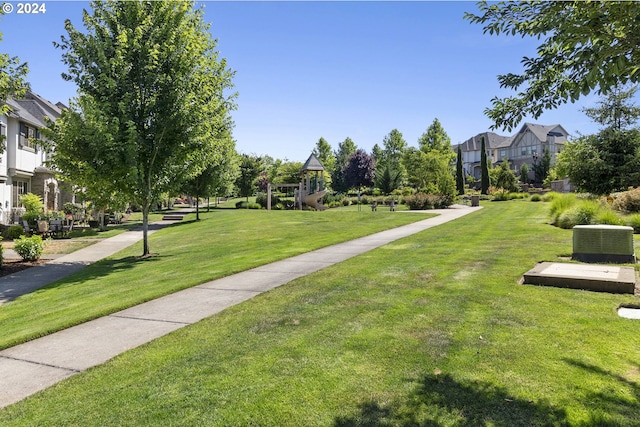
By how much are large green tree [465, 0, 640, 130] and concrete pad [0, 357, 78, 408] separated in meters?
5.30

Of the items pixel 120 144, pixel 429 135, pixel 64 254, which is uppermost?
pixel 429 135

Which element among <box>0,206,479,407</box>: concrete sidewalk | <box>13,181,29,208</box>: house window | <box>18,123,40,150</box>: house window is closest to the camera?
<box>0,206,479,407</box>: concrete sidewalk

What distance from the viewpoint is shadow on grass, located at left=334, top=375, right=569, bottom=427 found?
3105mm

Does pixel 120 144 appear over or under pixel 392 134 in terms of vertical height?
under

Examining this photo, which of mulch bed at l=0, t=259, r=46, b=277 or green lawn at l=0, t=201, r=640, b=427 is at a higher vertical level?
green lawn at l=0, t=201, r=640, b=427

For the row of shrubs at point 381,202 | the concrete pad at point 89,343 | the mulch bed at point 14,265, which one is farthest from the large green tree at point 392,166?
the concrete pad at point 89,343

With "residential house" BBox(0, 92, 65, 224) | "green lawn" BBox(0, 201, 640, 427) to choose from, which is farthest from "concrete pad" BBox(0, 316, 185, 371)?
"residential house" BBox(0, 92, 65, 224)

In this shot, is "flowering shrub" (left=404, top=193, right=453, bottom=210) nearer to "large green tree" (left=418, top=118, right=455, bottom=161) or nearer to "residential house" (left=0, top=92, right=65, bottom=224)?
"residential house" (left=0, top=92, right=65, bottom=224)

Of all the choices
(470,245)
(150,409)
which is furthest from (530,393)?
(470,245)

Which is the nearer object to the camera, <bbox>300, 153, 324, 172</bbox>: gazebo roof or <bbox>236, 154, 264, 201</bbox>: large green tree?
<bbox>300, 153, 324, 172</bbox>: gazebo roof

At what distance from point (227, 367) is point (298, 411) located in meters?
1.13

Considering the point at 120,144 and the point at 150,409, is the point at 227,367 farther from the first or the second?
the point at 120,144

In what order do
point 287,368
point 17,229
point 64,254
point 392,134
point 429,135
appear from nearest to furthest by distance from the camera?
point 287,368 < point 64,254 < point 17,229 < point 429,135 < point 392,134

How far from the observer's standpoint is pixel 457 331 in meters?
4.88
